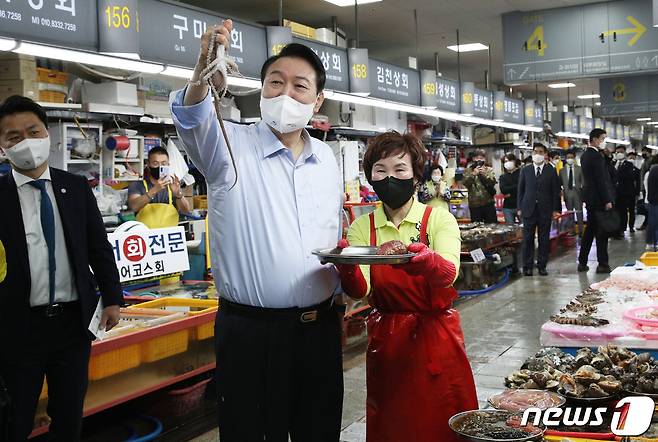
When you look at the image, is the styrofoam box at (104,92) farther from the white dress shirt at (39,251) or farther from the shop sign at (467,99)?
the shop sign at (467,99)

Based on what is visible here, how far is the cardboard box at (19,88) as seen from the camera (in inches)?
293

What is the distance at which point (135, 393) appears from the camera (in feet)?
13.5

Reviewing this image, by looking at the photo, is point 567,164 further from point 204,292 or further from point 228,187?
point 228,187

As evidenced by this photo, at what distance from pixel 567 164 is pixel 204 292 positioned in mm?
12628

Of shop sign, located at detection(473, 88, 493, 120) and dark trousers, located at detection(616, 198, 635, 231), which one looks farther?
dark trousers, located at detection(616, 198, 635, 231)

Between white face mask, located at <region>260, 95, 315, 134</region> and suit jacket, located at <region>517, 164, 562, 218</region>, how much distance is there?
8477 millimetres

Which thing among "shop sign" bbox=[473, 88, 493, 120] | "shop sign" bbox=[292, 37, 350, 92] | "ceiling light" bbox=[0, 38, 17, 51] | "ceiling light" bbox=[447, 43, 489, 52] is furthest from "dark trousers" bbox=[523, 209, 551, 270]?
"ceiling light" bbox=[0, 38, 17, 51]

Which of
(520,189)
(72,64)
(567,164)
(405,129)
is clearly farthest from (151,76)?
(567,164)

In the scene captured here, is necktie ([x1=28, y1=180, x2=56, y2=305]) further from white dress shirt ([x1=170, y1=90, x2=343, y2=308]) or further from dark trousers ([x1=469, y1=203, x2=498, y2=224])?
dark trousers ([x1=469, y1=203, x2=498, y2=224])

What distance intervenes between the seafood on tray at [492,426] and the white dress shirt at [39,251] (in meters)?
1.74

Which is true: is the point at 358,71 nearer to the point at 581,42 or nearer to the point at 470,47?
the point at 581,42

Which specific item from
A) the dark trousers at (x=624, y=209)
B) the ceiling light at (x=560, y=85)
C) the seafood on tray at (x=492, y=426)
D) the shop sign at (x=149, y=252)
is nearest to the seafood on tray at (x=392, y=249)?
the seafood on tray at (x=492, y=426)

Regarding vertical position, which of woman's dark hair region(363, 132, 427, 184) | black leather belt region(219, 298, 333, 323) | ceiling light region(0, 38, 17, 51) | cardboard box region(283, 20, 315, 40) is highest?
cardboard box region(283, 20, 315, 40)

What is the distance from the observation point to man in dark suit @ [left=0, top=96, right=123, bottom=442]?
288 centimetres
